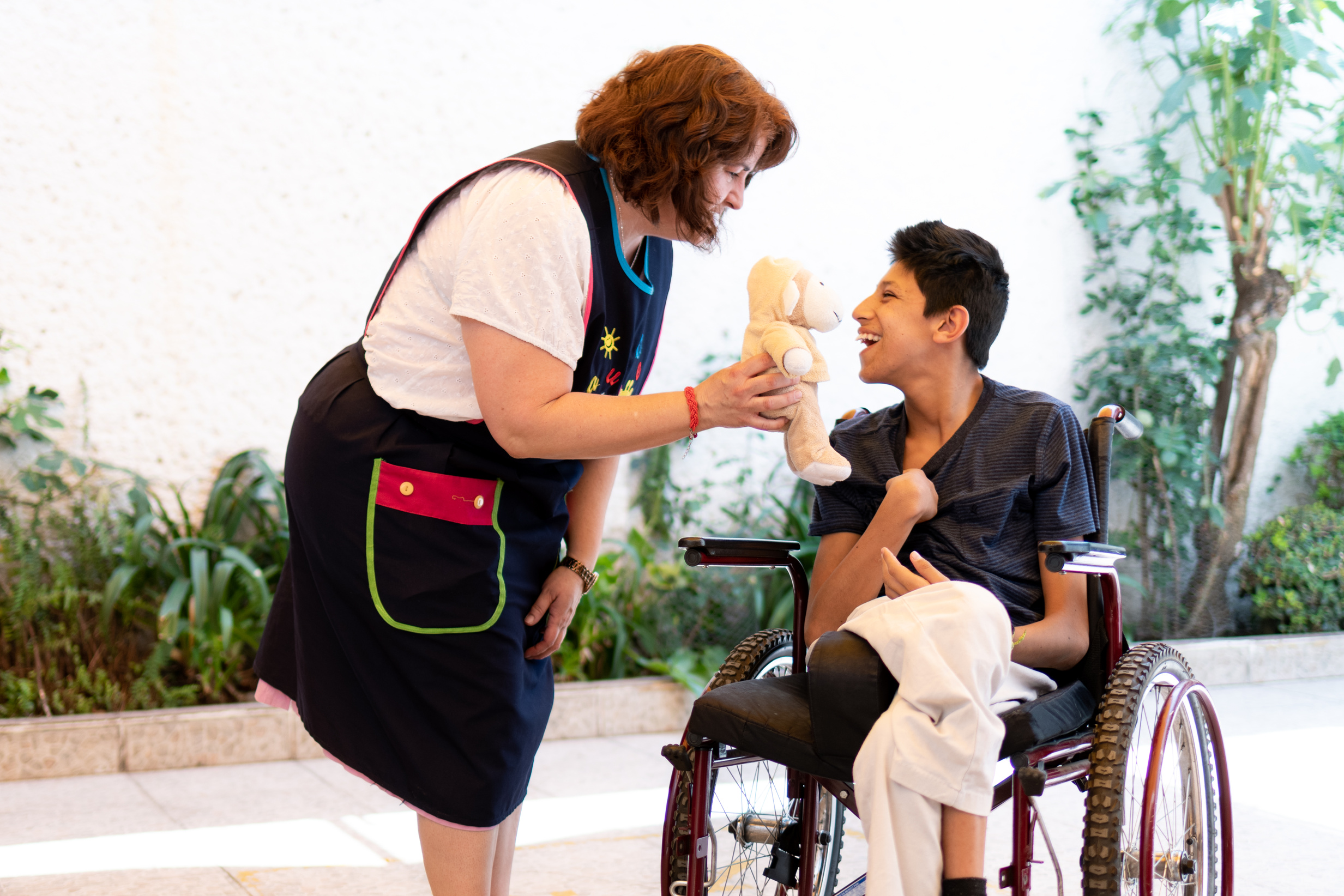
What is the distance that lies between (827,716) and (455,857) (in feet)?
1.56

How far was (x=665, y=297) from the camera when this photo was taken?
1.43 meters

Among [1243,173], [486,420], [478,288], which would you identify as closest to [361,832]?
[486,420]

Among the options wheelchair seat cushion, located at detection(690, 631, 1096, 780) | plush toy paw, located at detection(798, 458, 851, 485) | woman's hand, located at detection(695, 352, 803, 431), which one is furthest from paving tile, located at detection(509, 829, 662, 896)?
woman's hand, located at detection(695, 352, 803, 431)

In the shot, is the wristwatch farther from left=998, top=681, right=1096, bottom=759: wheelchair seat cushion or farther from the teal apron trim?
left=998, top=681, right=1096, bottom=759: wheelchair seat cushion

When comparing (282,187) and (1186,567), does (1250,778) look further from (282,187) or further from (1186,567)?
(282,187)

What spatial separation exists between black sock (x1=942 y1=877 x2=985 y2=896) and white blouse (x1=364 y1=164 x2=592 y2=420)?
0.73 m

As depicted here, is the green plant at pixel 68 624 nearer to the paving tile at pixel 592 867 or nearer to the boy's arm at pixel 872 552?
the paving tile at pixel 592 867

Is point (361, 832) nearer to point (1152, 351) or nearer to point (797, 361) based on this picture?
point (797, 361)

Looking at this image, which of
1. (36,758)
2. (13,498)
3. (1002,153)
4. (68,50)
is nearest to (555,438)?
(36,758)

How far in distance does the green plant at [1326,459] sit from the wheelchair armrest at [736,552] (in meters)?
3.81

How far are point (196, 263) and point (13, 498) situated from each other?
82 cm

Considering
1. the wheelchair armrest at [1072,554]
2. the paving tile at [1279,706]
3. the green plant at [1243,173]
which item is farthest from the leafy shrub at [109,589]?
the green plant at [1243,173]

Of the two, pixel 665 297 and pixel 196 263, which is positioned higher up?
pixel 196 263

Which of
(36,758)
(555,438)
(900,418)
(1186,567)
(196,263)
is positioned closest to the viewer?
(555,438)
